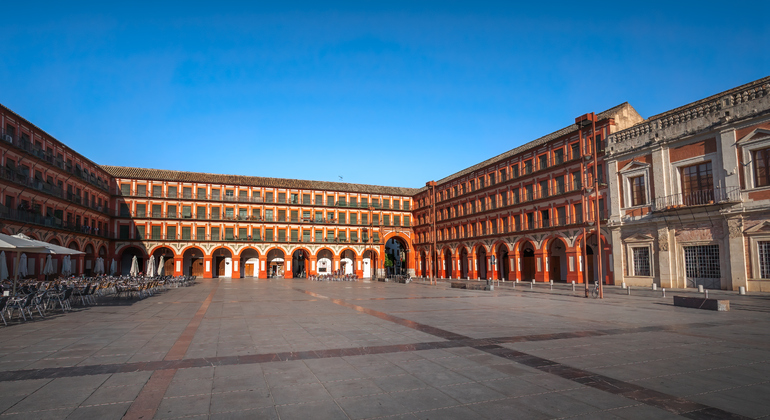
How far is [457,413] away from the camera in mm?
4562

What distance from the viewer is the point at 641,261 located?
2797 centimetres

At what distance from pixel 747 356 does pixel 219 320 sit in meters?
11.5

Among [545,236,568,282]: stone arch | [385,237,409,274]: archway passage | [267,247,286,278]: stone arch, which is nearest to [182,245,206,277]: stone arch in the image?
[267,247,286,278]: stone arch

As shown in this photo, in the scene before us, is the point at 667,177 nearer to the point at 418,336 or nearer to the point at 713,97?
the point at 713,97

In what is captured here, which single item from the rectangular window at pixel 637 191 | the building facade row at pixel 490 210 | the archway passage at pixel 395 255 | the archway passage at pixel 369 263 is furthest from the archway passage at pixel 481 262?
Result: the rectangular window at pixel 637 191

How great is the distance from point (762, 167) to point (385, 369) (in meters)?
24.3

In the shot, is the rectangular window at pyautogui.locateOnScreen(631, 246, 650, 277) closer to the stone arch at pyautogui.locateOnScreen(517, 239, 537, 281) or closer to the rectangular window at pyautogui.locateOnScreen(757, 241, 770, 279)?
the rectangular window at pyautogui.locateOnScreen(757, 241, 770, 279)

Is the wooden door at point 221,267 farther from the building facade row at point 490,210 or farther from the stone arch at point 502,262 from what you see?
the stone arch at point 502,262

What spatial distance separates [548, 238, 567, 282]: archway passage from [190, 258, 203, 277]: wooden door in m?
40.3

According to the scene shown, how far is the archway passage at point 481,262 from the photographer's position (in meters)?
47.2

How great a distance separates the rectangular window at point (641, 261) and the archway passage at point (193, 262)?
4668 centimetres

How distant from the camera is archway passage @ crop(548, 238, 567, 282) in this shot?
127 feet

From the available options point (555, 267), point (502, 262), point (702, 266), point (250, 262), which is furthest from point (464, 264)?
point (702, 266)

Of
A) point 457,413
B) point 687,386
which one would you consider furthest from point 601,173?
point 457,413
